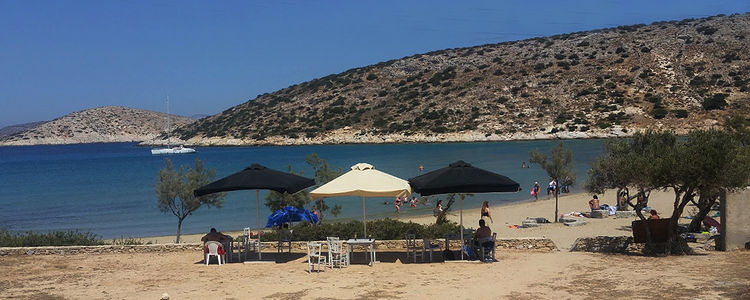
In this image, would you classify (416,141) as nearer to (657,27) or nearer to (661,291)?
(657,27)

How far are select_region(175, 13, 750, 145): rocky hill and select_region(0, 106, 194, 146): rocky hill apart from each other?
88300 millimetres

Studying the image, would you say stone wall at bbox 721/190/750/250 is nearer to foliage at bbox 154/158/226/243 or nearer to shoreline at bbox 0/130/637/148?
foliage at bbox 154/158/226/243

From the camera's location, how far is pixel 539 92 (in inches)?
3201

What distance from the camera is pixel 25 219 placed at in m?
32.7

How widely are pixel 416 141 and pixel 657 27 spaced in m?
42.0

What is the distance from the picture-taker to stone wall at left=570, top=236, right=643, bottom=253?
1295 cm

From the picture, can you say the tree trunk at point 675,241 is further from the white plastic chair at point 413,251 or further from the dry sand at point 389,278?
the white plastic chair at point 413,251

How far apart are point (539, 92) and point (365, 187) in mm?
72370

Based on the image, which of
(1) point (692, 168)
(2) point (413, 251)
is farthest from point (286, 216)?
(1) point (692, 168)

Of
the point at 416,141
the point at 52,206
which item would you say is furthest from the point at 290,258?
the point at 416,141

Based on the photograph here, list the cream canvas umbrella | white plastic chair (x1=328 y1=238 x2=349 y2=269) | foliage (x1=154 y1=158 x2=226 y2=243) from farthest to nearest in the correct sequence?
foliage (x1=154 y1=158 x2=226 y2=243)
the cream canvas umbrella
white plastic chair (x1=328 y1=238 x2=349 y2=269)

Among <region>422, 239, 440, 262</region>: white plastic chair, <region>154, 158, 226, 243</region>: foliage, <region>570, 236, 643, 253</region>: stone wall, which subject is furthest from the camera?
<region>154, 158, 226, 243</region>: foliage

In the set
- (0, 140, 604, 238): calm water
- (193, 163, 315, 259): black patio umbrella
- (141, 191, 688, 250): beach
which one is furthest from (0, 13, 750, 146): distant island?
(193, 163, 315, 259): black patio umbrella

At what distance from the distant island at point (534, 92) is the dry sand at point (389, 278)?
5656cm
